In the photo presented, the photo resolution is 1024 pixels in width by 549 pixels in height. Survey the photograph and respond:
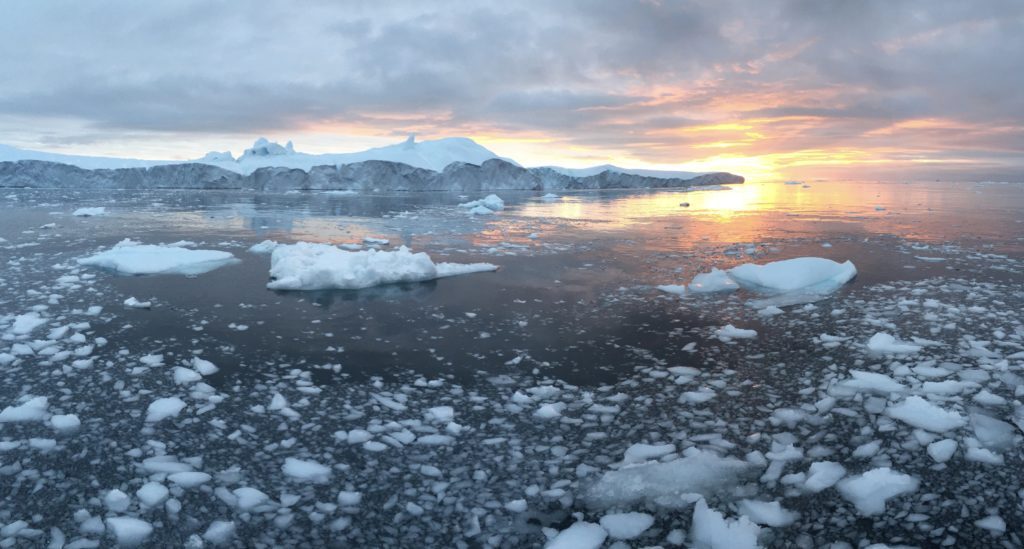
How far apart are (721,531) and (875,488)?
3.06ft

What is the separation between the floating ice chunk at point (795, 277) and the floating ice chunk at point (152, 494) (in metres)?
6.72

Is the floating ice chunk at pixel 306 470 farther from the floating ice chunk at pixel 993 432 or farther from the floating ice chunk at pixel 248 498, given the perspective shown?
the floating ice chunk at pixel 993 432

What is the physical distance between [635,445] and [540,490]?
0.71 m

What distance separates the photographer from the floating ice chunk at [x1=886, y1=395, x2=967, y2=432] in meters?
3.54

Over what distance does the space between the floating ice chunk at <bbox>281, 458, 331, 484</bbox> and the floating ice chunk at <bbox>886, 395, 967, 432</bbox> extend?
11.2 ft

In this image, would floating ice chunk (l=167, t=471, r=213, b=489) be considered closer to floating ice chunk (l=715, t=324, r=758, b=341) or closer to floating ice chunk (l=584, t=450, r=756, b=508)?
floating ice chunk (l=584, t=450, r=756, b=508)

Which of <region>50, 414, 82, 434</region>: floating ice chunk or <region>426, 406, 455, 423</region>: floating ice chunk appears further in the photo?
<region>426, 406, 455, 423</region>: floating ice chunk

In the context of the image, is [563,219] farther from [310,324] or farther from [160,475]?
[160,475]

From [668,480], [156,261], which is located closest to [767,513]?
[668,480]

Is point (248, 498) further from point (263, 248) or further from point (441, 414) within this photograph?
point (263, 248)

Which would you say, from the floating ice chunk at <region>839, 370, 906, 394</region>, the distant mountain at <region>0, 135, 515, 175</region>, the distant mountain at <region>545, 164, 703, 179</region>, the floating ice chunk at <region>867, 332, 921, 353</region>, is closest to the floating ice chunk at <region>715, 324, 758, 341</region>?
the floating ice chunk at <region>867, 332, 921, 353</region>

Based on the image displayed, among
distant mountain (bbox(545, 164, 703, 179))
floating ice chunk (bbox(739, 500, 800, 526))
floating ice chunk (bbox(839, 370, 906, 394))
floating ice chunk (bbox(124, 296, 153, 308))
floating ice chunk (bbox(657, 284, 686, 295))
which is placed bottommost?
floating ice chunk (bbox(739, 500, 800, 526))

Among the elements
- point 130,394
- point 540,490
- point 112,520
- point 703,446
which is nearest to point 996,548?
point 703,446

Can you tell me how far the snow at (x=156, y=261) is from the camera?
8.45 meters
